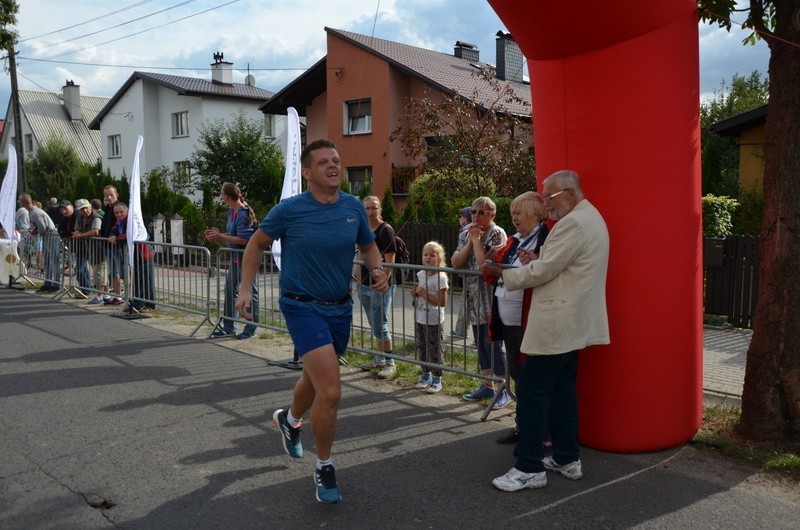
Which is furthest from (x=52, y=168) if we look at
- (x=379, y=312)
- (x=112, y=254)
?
(x=379, y=312)

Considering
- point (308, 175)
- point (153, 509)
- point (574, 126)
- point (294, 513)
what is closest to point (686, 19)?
point (574, 126)

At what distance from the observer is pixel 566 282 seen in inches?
165

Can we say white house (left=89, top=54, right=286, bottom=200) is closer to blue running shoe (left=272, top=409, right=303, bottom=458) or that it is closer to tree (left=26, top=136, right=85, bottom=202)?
tree (left=26, top=136, right=85, bottom=202)

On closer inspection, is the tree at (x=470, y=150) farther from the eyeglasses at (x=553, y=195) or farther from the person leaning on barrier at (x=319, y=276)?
the person leaning on barrier at (x=319, y=276)

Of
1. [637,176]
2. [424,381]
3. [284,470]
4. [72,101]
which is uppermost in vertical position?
[72,101]

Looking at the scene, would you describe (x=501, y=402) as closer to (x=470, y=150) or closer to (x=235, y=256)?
(x=235, y=256)

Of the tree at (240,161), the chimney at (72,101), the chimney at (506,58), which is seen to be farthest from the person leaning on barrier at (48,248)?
the chimney at (72,101)

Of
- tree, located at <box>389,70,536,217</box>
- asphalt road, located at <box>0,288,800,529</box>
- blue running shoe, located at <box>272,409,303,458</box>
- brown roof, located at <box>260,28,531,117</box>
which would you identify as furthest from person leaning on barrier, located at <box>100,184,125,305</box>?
brown roof, located at <box>260,28,531,117</box>

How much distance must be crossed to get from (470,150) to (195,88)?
88.2 feet

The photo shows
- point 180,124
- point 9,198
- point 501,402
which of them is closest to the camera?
point 501,402

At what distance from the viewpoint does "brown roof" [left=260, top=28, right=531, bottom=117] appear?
2702cm

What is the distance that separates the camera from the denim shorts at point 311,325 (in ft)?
13.5

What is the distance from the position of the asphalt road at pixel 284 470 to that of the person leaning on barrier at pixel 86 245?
5688 mm

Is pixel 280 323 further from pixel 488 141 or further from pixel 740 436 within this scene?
pixel 488 141
